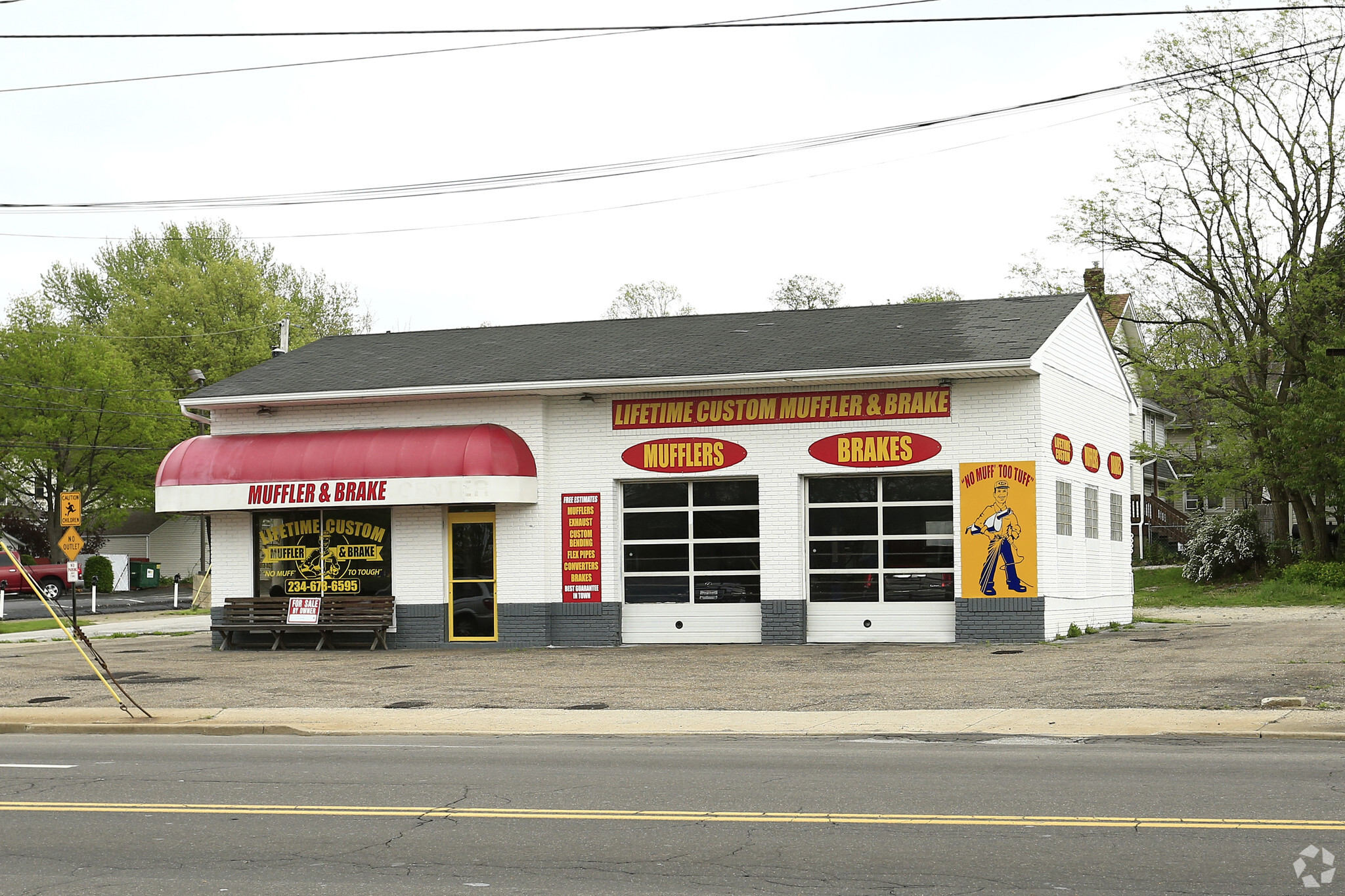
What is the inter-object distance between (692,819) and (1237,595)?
32.0 meters

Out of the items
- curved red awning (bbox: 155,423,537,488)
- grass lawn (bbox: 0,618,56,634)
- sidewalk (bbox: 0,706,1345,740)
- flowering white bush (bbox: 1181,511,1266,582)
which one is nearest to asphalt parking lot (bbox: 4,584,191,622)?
grass lawn (bbox: 0,618,56,634)

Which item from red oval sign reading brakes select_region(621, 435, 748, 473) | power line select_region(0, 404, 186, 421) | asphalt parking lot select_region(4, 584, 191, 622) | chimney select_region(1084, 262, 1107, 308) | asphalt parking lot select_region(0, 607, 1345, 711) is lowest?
asphalt parking lot select_region(4, 584, 191, 622)

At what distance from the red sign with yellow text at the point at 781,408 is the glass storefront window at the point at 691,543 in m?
1.08

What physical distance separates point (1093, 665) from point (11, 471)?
51942 mm

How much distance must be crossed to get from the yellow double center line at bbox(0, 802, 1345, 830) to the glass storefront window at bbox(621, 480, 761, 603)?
1430 cm

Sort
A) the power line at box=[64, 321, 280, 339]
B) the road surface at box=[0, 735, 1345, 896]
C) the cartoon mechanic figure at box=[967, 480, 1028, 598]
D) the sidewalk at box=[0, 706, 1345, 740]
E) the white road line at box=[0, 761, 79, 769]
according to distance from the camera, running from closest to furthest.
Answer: the road surface at box=[0, 735, 1345, 896] < the white road line at box=[0, 761, 79, 769] < the sidewalk at box=[0, 706, 1345, 740] < the cartoon mechanic figure at box=[967, 480, 1028, 598] < the power line at box=[64, 321, 280, 339]

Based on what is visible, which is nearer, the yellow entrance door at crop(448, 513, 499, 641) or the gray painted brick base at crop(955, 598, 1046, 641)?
the gray painted brick base at crop(955, 598, 1046, 641)

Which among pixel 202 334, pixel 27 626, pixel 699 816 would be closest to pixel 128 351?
pixel 202 334

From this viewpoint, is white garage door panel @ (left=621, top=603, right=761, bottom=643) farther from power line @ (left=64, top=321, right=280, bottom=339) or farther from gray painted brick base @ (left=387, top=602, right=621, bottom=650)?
power line @ (left=64, top=321, right=280, bottom=339)

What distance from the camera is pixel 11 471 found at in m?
57.7

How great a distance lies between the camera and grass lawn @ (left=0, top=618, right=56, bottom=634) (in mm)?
33000

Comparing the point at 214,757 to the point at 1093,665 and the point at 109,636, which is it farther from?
the point at 109,636

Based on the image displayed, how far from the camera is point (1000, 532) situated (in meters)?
22.1

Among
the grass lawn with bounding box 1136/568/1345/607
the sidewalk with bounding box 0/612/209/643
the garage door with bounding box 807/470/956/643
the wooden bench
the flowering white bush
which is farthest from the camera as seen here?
the flowering white bush
